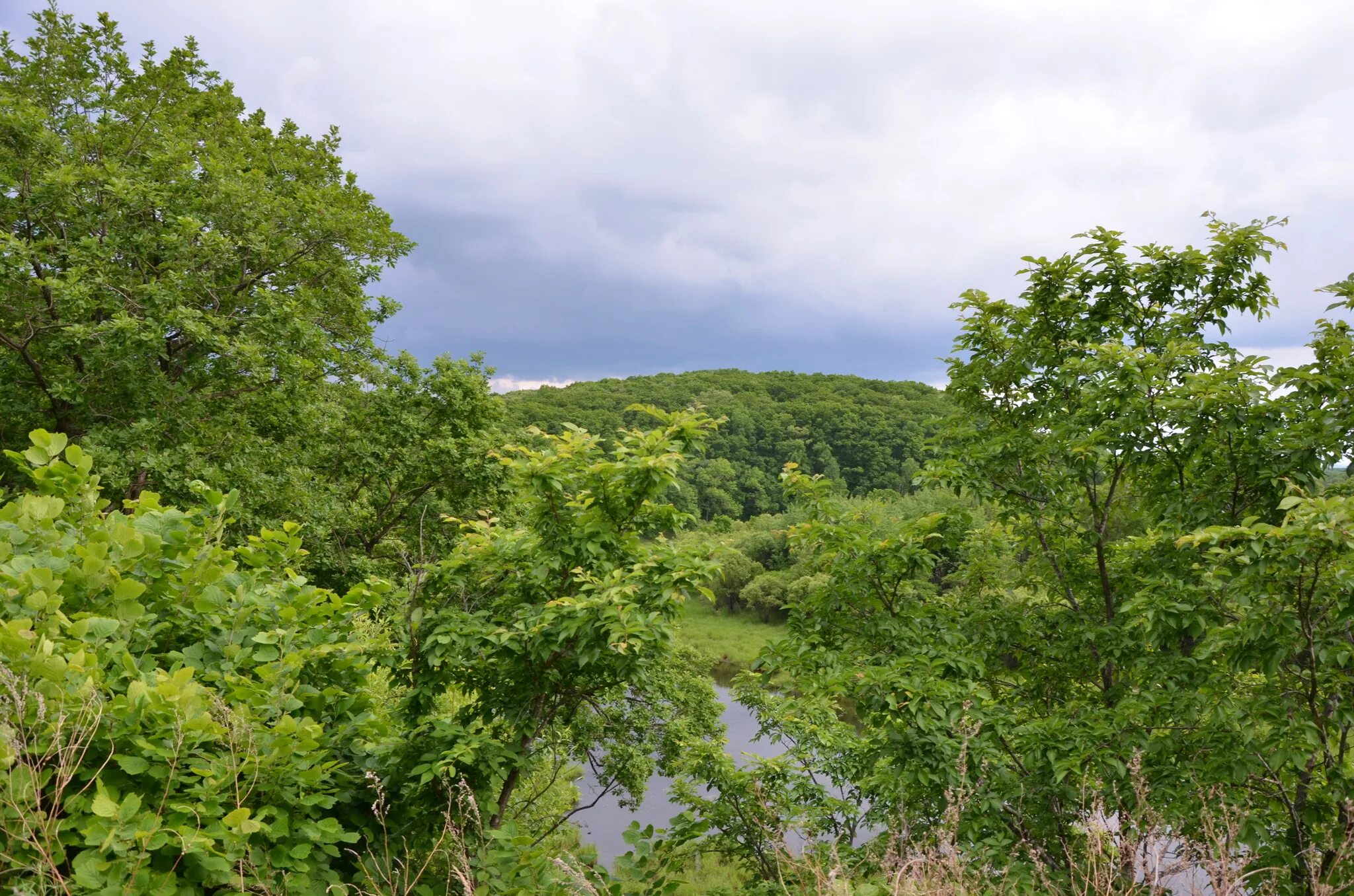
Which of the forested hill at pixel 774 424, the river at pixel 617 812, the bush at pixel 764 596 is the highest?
the forested hill at pixel 774 424

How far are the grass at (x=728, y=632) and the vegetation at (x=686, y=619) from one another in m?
31.7

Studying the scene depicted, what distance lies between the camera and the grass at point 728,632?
40.8 m

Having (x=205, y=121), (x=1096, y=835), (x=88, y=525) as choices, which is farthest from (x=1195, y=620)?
(x=205, y=121)

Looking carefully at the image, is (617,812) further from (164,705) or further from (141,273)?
(164,705)

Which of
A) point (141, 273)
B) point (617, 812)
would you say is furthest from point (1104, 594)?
point (617, 812)

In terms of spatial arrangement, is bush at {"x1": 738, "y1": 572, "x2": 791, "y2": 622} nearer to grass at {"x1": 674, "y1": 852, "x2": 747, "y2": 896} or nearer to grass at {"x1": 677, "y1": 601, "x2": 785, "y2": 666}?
grass at {"x1": 677, "y1": 601, "x2": 785, "y2": 666}

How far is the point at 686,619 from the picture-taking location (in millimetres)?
5664

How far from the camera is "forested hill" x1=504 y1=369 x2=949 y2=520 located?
6438 centimetres

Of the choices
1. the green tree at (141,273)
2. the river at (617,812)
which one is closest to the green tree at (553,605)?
the green tree at (141,273)

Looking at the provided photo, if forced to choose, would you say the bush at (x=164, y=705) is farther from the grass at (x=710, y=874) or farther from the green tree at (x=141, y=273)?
the grass at (x=710, y=874)

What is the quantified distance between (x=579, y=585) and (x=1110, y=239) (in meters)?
5.12

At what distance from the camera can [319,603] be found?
3.76 m

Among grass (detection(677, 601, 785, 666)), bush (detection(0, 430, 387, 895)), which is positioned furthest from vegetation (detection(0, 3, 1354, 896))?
grass (detection(677, 601, 785, 666))

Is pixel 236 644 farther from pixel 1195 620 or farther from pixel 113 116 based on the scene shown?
pixel 113 116
